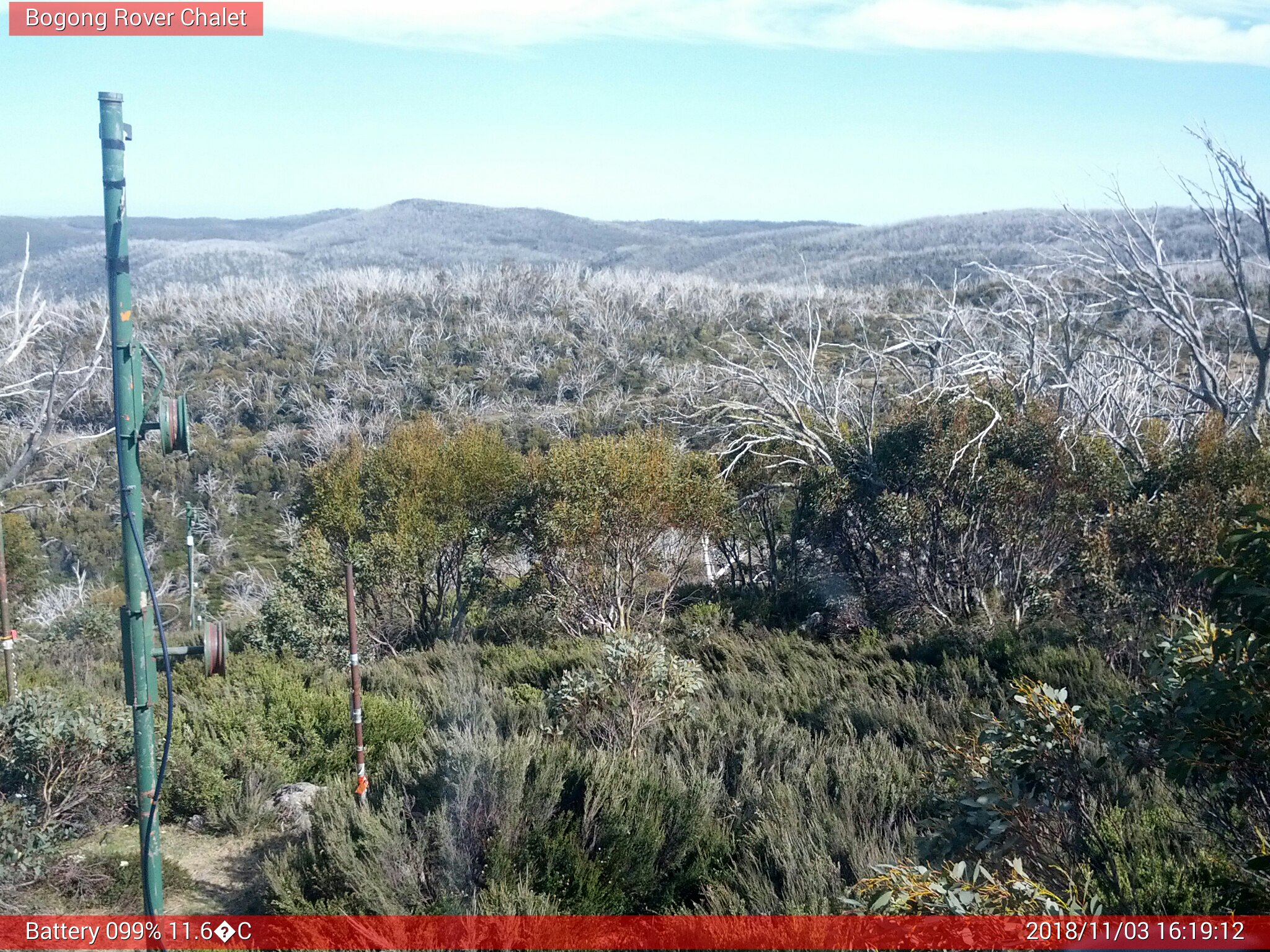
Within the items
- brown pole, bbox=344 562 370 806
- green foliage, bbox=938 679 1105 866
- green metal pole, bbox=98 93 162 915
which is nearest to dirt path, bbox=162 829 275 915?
brown pole, bbox=344 562 370 806

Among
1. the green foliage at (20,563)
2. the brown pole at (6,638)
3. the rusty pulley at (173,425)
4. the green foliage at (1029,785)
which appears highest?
the rusty pulley at (173,425)

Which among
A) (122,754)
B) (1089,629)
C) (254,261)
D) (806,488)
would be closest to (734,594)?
(806,488)

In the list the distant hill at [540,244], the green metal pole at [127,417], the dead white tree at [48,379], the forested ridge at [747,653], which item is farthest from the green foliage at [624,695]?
the distant hill at [540,244]

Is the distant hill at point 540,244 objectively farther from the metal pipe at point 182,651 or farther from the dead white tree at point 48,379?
the metal pipe at point 182,651

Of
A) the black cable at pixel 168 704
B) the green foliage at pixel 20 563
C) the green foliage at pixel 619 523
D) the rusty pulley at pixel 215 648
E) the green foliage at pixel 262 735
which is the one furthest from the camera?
the green foliage at pixel 20 563
